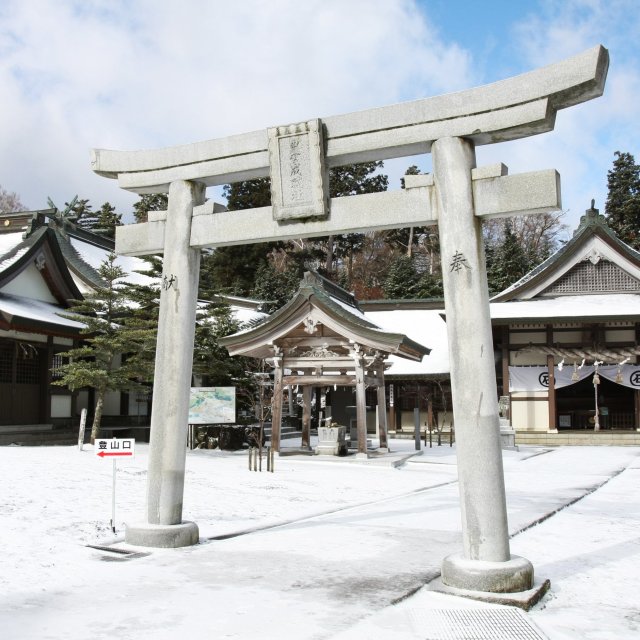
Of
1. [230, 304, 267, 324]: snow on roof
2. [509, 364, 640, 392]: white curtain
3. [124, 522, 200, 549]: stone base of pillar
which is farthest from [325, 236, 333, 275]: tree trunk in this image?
[124, 522, 200, 549]: stone base of pillar

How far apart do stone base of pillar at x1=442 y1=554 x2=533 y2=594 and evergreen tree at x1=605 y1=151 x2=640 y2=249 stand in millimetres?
43268

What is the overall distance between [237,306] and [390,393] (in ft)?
36.8

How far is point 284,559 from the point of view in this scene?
682cm

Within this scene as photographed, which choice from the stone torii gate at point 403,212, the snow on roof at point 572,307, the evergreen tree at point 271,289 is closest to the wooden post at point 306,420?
the snow on roof at point 572,307

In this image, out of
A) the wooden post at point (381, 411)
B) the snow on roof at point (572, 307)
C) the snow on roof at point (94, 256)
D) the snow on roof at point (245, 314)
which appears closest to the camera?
the wooden post at point (381, 411)

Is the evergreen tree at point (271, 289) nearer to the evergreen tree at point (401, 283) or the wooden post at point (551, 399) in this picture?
the evergreen tree at point (401, 283)

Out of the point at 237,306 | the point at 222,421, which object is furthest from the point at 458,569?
the point at 237,306

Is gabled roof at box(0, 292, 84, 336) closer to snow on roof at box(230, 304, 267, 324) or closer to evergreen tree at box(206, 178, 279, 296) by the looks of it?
snow on roof at box(230, 304, 267, 324)

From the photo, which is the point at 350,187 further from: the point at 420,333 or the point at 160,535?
the point at 160,535

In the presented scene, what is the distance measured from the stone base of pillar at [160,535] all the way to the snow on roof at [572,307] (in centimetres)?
→ 2057

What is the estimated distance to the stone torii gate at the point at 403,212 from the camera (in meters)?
5.96

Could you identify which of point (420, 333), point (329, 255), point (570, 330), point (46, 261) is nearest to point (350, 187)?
point (329, 255)

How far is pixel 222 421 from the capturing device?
18141 mm

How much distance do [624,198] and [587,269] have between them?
2187 centimetres
